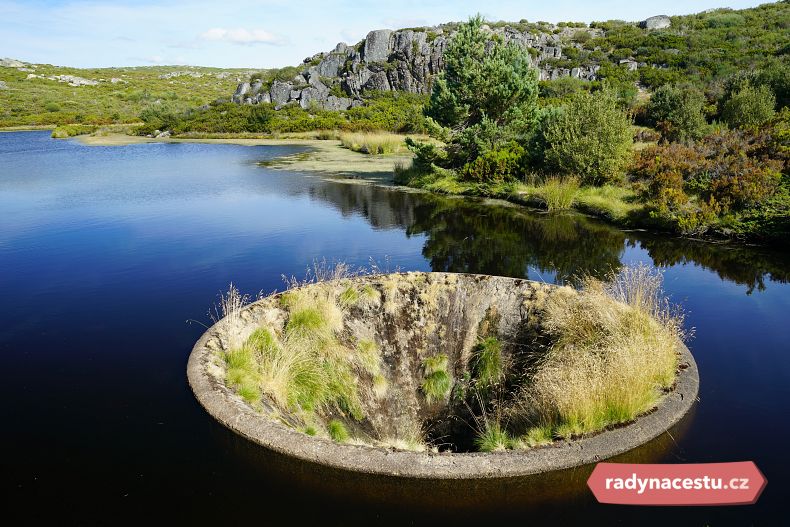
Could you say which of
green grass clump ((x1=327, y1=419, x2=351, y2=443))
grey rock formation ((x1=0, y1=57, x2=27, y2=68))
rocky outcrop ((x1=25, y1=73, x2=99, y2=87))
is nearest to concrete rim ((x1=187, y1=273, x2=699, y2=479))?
green grass clump ((x1=327, y1=419, x2=351, y2=443))

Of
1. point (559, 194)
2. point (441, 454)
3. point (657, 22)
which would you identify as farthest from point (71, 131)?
point (657, 22)

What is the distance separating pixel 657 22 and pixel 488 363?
267ft

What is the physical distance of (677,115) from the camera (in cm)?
2692

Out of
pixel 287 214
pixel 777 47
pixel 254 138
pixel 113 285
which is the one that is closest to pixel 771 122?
pixel 287 214

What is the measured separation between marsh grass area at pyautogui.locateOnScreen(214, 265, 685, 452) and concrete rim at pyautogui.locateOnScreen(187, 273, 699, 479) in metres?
0.22

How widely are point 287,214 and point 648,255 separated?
12230 mm

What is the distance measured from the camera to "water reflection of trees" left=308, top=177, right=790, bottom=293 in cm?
1298

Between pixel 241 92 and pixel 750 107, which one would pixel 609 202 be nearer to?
pixel 750 107

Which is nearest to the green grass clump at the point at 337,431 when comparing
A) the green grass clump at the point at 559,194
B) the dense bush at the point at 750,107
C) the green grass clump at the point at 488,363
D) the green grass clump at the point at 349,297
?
the green grass clump at the point at 349,297

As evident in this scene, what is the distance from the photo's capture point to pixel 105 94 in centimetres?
9431

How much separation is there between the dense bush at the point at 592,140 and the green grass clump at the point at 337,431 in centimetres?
1597

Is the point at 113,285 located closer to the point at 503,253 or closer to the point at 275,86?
the point at 503,253

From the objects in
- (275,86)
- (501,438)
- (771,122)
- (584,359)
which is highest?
(275,86)

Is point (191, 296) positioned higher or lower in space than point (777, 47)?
lower
